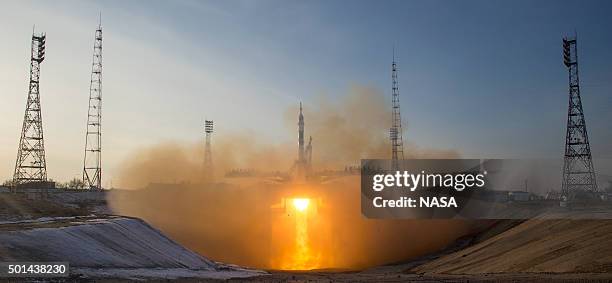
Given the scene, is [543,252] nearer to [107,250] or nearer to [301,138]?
[107,250]

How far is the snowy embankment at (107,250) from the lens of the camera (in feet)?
185

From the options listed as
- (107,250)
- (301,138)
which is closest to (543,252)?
(107,250)

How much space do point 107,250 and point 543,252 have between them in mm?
48020

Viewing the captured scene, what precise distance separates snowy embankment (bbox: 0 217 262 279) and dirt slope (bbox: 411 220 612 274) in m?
29.2

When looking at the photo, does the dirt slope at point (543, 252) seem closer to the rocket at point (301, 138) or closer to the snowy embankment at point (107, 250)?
the snowy embankment at point (107, 250)

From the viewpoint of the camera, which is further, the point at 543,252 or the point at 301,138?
the point at 301,138

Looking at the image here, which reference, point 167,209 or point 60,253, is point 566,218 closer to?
point 60,253

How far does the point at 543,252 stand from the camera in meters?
68.9

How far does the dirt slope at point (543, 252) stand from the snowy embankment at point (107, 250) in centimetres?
2921

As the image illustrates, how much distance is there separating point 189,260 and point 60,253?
24583 mm

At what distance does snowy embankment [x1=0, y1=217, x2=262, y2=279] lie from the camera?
56.5m

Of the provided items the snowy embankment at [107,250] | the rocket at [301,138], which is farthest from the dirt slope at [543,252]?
the rocket at [301,138]

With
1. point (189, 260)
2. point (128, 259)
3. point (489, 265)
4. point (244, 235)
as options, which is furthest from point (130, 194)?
point (489, 265)

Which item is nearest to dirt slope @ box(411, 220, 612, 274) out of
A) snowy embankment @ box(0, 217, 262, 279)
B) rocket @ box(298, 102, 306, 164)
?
snowy embankment @ box(0, 217, 262, 279)
